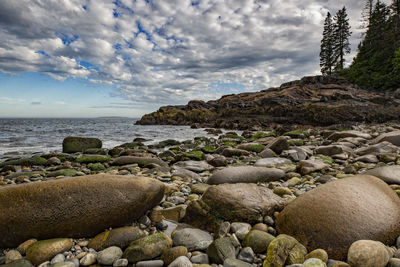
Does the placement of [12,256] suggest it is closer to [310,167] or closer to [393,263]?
[393,263]

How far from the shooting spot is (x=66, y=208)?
2.56m

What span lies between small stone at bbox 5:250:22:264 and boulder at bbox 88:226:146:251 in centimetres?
65

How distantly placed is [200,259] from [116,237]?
972 mm

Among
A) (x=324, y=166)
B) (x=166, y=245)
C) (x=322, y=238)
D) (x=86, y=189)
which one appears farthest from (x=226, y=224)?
(x=324, y=166)

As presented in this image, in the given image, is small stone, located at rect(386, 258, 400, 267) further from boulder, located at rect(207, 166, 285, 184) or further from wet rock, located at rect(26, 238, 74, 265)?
wet rock, located at rect(26, 238, 74, 265)

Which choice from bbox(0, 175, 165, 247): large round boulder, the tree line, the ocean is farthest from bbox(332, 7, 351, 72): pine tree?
bbox(0, 175, 165, 247): large round boulder

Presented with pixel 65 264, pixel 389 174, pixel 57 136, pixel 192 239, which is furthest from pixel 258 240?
pixel 57 136

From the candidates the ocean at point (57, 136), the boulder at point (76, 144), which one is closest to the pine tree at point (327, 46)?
the ocean at point (57, 136)

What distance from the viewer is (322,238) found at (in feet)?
7.22

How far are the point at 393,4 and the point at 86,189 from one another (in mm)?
62823

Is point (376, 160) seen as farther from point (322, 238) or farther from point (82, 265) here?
point (82, 265)

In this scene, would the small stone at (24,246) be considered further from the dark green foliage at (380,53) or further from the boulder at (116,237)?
the dark green foliage at (380,53)

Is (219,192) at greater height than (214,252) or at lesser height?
greater

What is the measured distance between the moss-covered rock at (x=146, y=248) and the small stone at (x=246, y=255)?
73 centimetres
